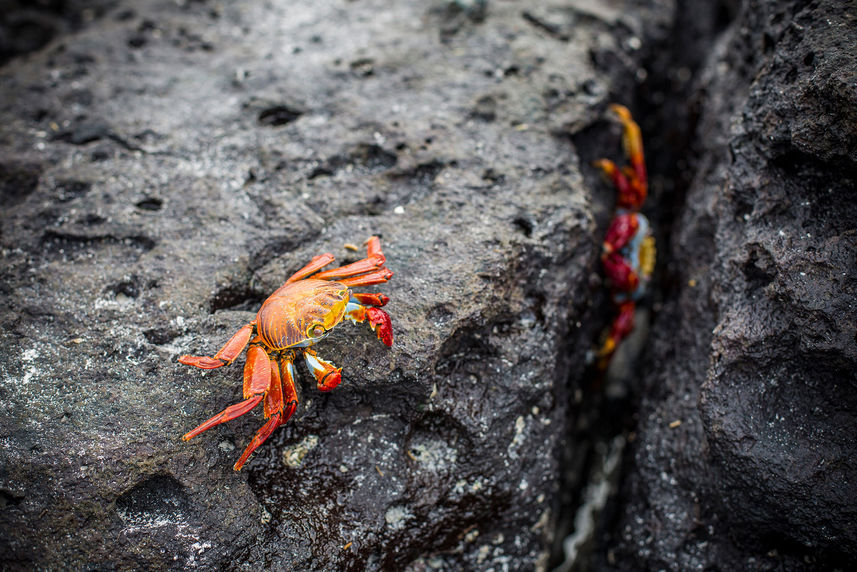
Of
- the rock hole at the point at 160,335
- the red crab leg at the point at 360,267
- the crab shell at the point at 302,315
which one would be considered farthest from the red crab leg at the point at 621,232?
the rock hole at the point at 160,335

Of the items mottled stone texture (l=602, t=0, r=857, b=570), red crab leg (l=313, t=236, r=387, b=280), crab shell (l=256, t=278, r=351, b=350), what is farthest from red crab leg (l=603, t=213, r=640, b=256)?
crab shell (l=256, t=278, r=351, b=350)

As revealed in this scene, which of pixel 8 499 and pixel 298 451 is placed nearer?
pixel 8 499

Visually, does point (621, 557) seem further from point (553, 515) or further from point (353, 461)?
point (353, 461)

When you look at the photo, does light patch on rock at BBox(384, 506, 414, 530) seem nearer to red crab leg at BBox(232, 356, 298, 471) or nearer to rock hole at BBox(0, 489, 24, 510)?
red crab leg at BBox(232, 356, 298, 471)

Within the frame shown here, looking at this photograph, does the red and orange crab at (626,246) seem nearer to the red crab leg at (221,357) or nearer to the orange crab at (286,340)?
the orange crab at (286,340)

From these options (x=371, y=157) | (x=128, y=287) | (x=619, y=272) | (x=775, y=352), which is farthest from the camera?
(x=619, y=272)

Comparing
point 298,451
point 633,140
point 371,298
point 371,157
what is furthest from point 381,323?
point 633,140

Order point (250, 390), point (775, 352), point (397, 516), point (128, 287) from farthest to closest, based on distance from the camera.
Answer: point (128, 287), point (397, 516), point (775, 352), point (250, 390)

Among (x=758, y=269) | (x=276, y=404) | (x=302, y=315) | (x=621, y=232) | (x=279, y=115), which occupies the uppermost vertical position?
(x=758, y=269)

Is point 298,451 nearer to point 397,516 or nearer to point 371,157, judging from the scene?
point 397,516
